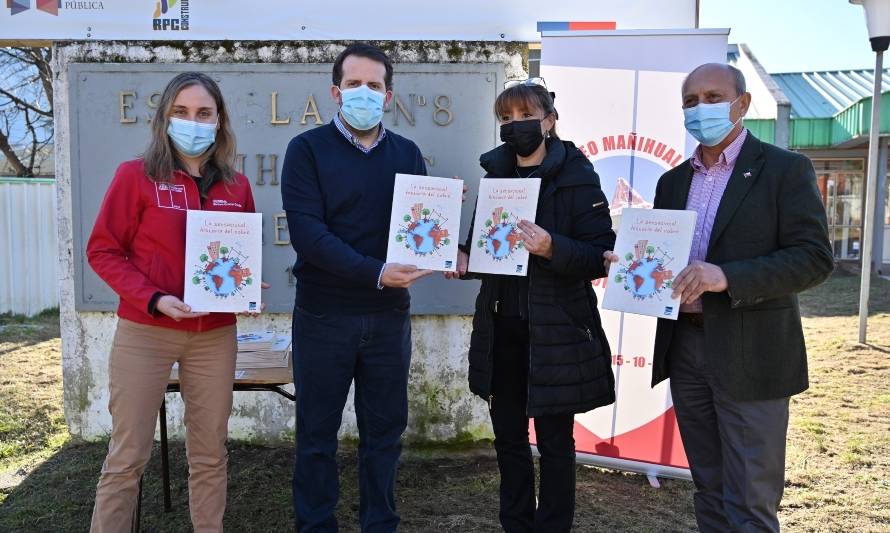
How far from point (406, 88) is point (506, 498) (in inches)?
104

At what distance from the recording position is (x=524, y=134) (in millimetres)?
2850

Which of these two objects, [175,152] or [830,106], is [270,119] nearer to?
[175,152]

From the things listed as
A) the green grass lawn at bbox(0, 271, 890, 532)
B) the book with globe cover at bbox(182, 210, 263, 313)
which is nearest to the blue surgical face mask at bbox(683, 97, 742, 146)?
the book with globe cover at bbox(182, 210, 263, 313)

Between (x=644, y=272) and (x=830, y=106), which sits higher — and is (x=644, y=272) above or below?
below

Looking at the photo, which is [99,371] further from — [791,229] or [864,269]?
[864,269]

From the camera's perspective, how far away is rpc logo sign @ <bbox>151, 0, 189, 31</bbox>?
4430 millimetres

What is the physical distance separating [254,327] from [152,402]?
1952 mm

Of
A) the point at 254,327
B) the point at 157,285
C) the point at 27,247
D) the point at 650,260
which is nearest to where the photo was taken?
the point at 650,260

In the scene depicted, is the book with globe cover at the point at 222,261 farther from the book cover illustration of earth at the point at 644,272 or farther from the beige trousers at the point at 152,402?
the book cover illustration of earth at the point at 644,272

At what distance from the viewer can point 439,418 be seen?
4.73 meters

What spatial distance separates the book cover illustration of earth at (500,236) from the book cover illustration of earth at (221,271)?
0.97 m

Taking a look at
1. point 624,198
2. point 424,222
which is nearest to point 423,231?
point 424,222

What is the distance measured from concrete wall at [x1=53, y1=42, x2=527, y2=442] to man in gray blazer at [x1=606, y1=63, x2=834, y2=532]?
6.98ft

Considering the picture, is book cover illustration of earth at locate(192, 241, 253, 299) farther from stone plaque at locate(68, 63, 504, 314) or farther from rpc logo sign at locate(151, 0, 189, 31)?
rpc logo sign at locate(151, 0, 189, 31)
